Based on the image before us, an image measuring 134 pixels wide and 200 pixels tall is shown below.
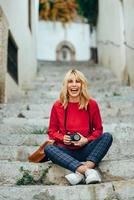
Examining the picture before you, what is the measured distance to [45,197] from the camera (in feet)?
11.5

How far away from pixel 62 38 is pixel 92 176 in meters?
23.4

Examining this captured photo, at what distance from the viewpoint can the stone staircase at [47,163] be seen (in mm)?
3541

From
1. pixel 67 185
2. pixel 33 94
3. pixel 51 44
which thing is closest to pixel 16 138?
pixel 67 185

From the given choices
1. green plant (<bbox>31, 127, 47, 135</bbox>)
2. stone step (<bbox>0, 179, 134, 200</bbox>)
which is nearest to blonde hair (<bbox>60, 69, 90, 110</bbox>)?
stone step (<bbox>0, 179, 134, 200</bbox>)

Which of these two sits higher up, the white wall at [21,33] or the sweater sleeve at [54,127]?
the white wall at [21,33]

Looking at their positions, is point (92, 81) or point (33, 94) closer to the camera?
point (33, 94)

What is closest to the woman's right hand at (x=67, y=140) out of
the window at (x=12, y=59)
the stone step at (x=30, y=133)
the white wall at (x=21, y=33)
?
the stone step at (x=30, y=133)

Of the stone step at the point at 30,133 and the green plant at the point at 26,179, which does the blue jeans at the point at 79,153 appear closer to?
the green plant at the point at 26,179

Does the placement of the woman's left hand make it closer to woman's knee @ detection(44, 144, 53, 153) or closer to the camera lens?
the camera lens

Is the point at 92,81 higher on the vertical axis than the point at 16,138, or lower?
higher

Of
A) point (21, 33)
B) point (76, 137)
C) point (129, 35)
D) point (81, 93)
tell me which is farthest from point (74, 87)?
point (21, 33)

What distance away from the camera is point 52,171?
159 inches

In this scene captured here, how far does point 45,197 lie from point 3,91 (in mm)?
3947

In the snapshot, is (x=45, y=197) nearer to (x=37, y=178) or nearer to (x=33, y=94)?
(x=37, y=178)
